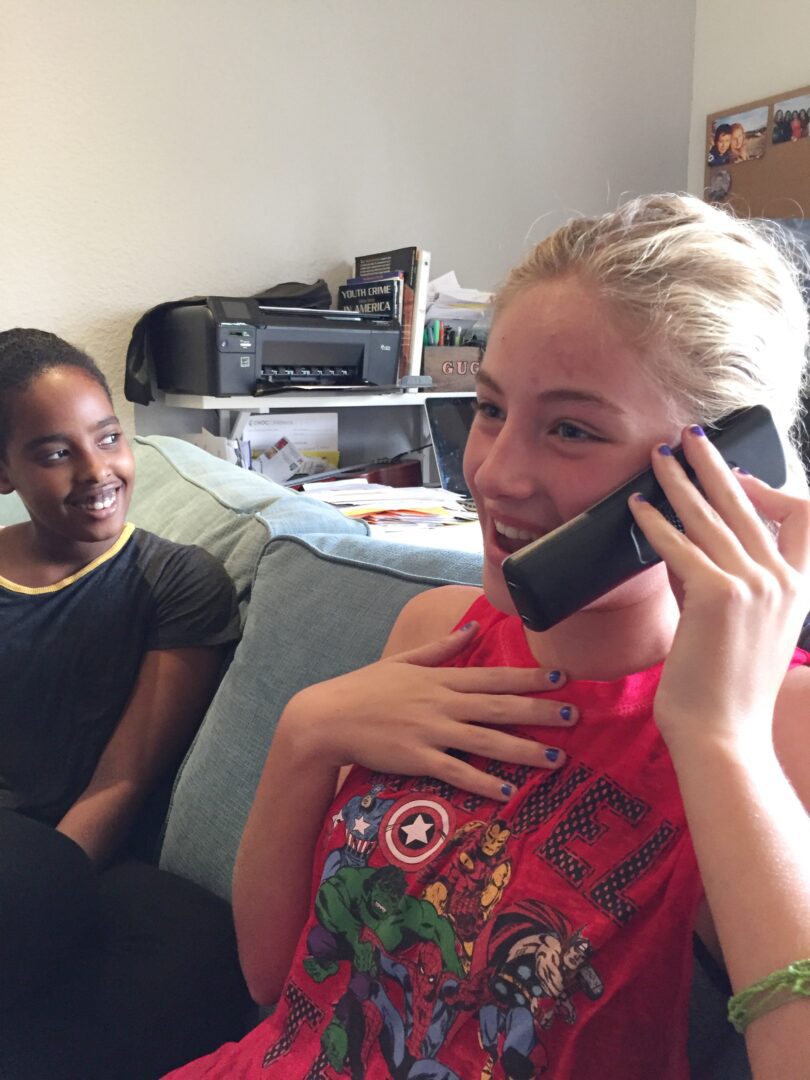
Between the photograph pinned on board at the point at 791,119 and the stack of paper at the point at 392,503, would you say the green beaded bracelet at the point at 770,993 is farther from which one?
the photograph pinned on board at the point at 791,119

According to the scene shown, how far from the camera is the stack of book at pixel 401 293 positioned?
2.38 meters

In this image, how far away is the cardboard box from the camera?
8.35ft

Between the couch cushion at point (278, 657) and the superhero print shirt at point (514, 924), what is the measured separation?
10.7 inches

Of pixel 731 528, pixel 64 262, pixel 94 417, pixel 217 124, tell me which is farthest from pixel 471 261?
pixel 731 528

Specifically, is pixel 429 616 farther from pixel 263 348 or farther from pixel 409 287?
pixel 409 287

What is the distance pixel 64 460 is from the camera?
3.80ft

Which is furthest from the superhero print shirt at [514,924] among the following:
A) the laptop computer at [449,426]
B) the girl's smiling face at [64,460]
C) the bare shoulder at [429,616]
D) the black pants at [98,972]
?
the laptop computer at [449,426]

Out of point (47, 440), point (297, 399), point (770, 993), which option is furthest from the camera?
point (297, 399)

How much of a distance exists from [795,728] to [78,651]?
947mm

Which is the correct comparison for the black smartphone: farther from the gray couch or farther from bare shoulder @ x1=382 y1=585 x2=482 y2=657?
the gray couch

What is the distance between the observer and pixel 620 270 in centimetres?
58

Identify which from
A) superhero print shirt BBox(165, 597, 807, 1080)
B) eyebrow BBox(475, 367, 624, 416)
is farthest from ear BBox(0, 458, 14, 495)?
eyebrow BBox(475, 367, 624, 416)

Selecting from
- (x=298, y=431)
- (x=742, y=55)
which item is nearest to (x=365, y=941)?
(x=298, y=431)

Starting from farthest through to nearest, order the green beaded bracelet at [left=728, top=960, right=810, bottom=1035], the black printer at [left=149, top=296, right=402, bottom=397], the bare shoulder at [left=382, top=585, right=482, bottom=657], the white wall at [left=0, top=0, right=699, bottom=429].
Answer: the white wall at [left=0, top=0, right=699, bottom=429] < the black printer at [left=149, top=296, right=402, bottom=397] < the bare shoulder at [left=382, top=585, right=482, bottom=657] < the green beaded bracelet at [left=728, top=960, right=810, bottom=1035]
